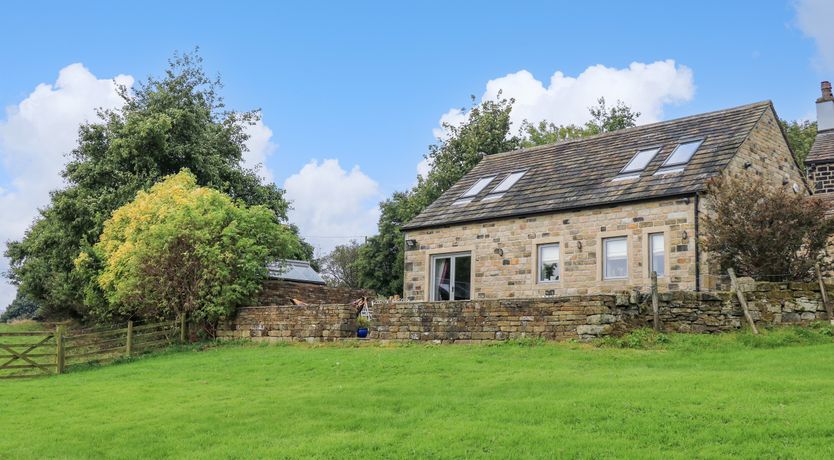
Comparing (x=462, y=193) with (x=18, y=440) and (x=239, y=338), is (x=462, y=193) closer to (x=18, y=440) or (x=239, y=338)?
(x=239, y=338)

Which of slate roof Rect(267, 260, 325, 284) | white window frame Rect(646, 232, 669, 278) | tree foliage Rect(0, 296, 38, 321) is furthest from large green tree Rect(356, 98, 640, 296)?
tree foliage Rect(0, 296, 38, 321)

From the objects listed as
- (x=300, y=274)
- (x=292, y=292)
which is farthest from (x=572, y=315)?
(x=300, y=274)

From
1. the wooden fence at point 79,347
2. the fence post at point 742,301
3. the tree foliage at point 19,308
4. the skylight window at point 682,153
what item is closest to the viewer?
the fence post at point 742,301

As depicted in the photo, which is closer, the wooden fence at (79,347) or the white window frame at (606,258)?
the wooden fence at (79,347)

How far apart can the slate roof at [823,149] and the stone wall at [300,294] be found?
58.7 feet

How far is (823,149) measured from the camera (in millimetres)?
32031

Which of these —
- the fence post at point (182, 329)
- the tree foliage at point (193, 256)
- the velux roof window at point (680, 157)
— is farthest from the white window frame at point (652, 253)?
the fence post at point (182, 329)

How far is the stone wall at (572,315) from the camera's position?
56.7 ft

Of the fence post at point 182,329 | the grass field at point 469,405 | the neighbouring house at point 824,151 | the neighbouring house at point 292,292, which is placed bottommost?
the grass field at point 469,405

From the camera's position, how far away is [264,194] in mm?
37938

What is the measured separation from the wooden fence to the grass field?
2.57 m

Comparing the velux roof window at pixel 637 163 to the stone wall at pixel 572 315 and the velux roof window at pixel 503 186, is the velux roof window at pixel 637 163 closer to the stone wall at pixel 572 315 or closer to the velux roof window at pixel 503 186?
the velux roof window at pixel 503 186

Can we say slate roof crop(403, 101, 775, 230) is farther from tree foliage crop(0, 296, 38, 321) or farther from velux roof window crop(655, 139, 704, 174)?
tree foliage crop(0, 296, 38, 321)

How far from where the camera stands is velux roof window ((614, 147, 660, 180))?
23.5 m
